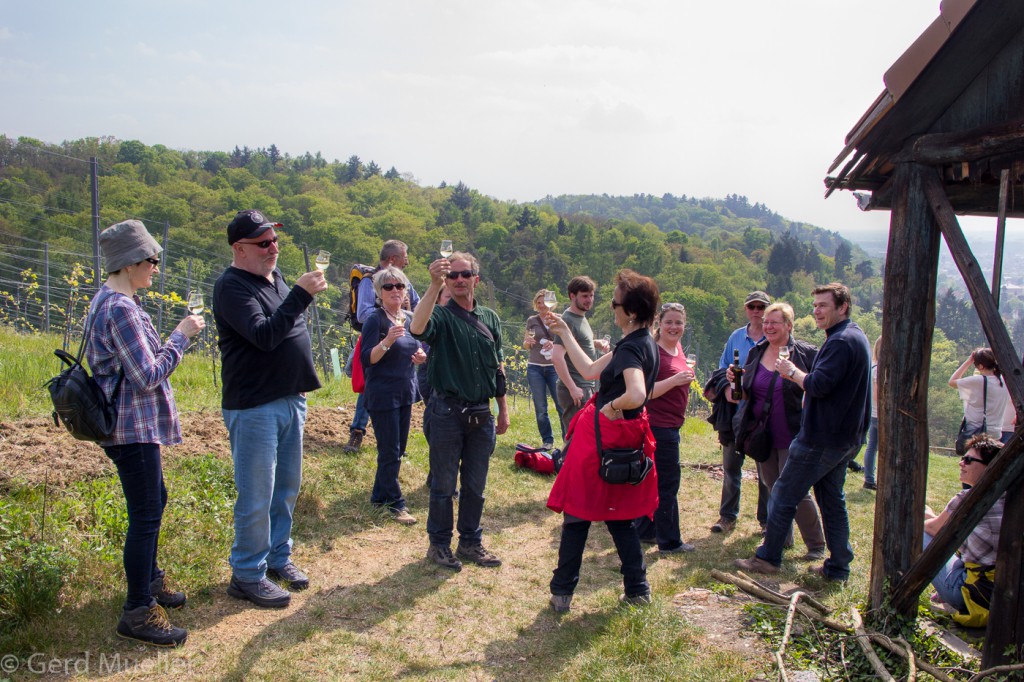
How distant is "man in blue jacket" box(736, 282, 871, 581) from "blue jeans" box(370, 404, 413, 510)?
8.09 feet

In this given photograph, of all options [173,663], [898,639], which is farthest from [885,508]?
[173,663]

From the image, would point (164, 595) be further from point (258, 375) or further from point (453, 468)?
point (453, 468)

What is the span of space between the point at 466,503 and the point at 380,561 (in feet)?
2.08

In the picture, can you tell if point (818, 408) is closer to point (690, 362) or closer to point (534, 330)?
point (690, 362)

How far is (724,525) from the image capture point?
218 inches

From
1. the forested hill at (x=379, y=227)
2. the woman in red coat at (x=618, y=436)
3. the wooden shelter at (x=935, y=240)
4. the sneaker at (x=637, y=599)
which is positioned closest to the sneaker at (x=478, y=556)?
the woman in red coat at (x=618, y=436)

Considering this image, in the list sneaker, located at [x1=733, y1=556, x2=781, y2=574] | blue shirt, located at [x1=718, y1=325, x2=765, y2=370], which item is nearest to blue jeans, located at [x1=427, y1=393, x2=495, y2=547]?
sneaker, located at [x1=733, y1=556, x2=781, y2=574]

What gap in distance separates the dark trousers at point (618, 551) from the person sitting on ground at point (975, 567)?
1.43 meters

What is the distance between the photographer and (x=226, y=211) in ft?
177

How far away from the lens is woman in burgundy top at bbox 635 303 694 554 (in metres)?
4.75

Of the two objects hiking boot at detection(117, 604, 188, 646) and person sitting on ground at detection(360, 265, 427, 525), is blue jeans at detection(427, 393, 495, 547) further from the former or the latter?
hiking boot at detection(117, 604, 188, 646)

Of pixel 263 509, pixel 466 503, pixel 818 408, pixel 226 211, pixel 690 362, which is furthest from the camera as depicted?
pixel 226 211

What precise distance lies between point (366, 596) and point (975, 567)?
122 inches

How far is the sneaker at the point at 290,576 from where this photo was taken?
378 centimetres
